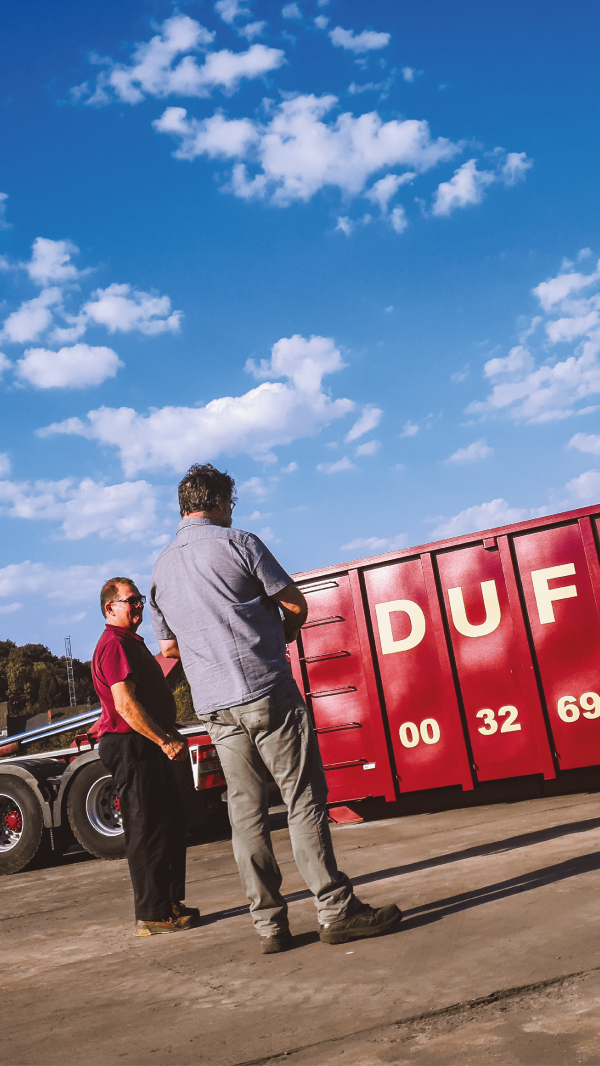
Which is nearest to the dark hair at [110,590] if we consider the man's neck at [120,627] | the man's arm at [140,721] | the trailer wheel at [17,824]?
the man's neck at [120,627]

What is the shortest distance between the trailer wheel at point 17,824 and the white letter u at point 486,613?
173 inches

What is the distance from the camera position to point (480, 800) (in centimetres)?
757

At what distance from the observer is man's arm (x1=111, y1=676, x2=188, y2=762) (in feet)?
14.0

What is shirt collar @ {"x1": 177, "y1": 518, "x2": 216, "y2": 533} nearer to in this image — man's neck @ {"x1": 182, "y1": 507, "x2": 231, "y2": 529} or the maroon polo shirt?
man's neck @ {"x1": 182, "y1": 507, "x2": 231, "y2": 529}

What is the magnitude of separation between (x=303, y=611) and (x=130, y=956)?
1.79 meters

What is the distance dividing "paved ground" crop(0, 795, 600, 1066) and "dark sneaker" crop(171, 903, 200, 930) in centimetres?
6

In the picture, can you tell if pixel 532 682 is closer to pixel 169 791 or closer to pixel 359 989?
pixel 169 791

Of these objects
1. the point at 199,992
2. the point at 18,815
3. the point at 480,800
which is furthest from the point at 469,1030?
the point at 18,815

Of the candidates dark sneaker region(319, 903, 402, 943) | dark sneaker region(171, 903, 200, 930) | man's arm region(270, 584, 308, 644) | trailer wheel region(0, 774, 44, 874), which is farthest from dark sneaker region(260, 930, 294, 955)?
trailer wheel region(0, 774, 44, 874)

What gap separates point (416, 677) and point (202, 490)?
3990 mm

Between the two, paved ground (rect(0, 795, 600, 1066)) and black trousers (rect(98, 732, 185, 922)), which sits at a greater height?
black trousers (rect(98, 732, 185, 922))

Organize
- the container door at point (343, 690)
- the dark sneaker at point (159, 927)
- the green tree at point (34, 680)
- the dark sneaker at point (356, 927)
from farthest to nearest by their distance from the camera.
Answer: the green tree at point (34, 680)
the container door at point (343, 690)
the dark sneaker at point (159, 927)
the dark sneaker at point (356, 927)

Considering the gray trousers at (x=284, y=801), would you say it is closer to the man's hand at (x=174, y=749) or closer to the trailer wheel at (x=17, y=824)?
the man's hand at (x=174, y=749)

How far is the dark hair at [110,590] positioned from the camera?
4.65 metres
